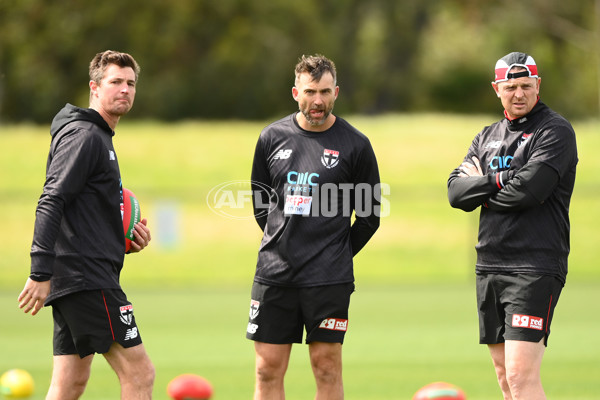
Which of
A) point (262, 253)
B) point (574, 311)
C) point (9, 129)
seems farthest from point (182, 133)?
point (262, 253)

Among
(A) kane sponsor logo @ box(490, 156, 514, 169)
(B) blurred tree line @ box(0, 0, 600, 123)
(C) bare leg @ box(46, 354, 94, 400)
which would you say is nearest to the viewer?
(C) bare leg @ box(46, 354, 94, 400)

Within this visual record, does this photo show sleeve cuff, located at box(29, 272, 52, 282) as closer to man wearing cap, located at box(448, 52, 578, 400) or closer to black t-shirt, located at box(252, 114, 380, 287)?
black t-shirt, located at box(252, 114, 380, 287)

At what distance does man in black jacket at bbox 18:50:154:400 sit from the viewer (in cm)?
560

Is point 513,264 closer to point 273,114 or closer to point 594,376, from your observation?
point 594,376

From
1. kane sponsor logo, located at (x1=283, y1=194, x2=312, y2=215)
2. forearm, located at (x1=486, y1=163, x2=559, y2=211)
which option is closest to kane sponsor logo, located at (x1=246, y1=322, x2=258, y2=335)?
kane sponsor logo, located at (x1=283, y1=194, x2=312, y2=215)

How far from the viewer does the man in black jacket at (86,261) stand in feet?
18.4

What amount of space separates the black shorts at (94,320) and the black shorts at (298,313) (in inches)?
38.5

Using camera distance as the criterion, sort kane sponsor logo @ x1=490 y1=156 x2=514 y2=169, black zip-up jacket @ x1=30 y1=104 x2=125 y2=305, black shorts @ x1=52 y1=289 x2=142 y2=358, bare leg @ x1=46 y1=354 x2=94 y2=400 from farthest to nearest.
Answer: kane sponsor logo @ x1=490 y1=156 x2=514 y2=169, bare leg @ x1=46 y1=354 x2=94 y2=400, black shorts @ x1=52 y1=289 x2=142 y2=358, black zip-up jacket @ x1=30 y1=104 x2=125 y2=305

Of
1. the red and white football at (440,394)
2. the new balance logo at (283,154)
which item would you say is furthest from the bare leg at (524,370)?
the new balance logo at (283,154)

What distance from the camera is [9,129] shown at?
33719 mm

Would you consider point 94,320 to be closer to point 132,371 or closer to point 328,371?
point 132,371

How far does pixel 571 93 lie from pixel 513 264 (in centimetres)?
4648

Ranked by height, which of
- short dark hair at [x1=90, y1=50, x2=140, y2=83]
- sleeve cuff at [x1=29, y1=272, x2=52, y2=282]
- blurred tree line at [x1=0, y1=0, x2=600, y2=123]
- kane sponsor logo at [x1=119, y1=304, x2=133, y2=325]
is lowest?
kane sponsor logo at [x1=119, y1=304, x2=133, y2=325]

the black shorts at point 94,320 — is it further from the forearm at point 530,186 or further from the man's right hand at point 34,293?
the forearm at point 530,186
